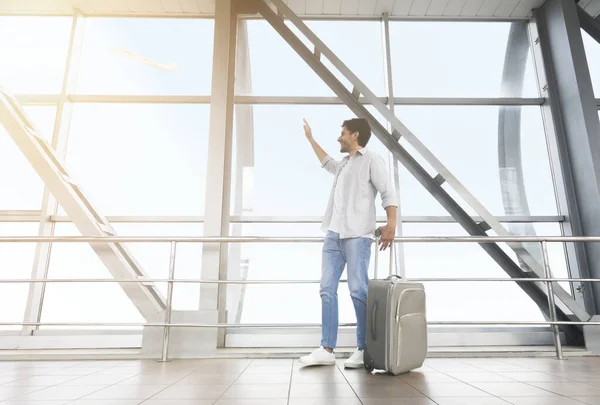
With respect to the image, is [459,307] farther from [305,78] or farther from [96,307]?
[96,307]

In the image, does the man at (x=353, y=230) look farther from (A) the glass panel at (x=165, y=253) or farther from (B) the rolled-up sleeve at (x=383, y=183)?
(A) the glass panel at (x=165, y=253)

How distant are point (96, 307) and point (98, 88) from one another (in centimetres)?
212

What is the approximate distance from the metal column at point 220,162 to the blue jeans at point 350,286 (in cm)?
103

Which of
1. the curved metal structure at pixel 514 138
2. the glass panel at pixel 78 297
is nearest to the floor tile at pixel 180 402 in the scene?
the glass panel at pixel 78 297

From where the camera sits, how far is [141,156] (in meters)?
3.44

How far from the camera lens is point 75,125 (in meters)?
3.48

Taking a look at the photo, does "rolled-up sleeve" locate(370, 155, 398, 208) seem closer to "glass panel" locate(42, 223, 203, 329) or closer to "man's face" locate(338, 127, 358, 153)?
"man's face" locate(338, 127, 358, 153)

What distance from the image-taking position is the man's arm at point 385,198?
1.87m

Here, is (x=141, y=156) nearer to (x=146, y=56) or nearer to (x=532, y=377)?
(x=146, y=56)

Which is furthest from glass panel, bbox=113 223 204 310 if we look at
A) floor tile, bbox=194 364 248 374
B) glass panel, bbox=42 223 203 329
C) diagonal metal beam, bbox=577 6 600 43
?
diagonal metal beam, bbox=577 6 600 43

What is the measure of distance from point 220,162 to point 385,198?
61.5 inches

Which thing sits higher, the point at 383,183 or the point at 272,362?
the point at 383,183

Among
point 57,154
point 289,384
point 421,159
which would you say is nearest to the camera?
point 289,384

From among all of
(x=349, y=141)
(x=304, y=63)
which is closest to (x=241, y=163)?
(x=304, y=63)
